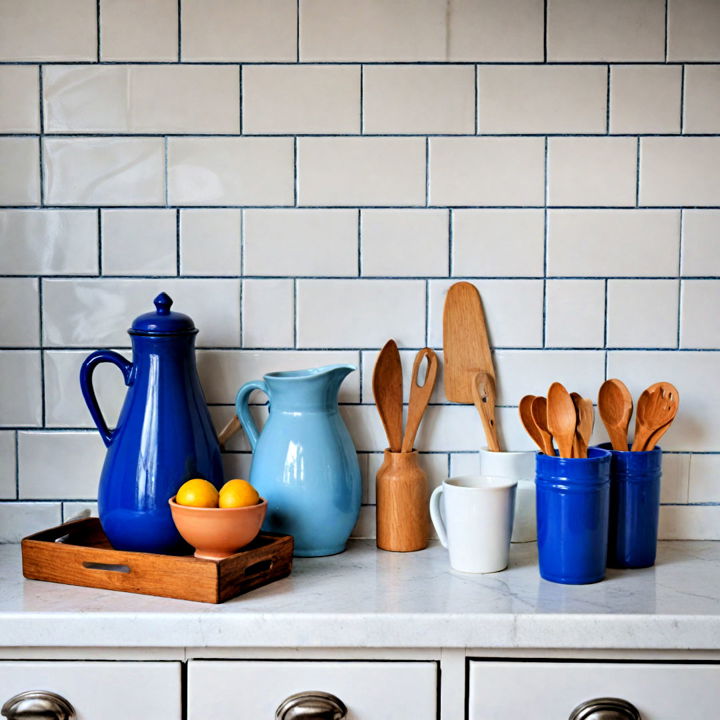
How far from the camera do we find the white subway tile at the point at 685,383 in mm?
1495

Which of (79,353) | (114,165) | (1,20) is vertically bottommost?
(79,353)

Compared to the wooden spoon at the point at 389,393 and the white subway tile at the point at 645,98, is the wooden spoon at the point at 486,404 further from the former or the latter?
the white subway tile at the point at 645,98

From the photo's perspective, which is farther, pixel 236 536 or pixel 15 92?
pixel 15 92

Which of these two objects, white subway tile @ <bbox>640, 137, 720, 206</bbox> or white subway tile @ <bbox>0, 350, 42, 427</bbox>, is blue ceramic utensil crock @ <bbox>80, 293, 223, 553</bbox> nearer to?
white subway tile @ <bbox>0, 350, 42, 427</bbox>

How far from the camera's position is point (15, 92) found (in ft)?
4.85

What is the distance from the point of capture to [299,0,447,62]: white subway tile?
1464 mm

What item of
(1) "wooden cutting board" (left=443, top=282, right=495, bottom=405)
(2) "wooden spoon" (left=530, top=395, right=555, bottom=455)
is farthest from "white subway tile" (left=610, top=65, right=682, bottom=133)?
(2) "wooden spoon" (left=530, top=395, right=555, bottom=455)

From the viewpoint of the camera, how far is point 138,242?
1497mm

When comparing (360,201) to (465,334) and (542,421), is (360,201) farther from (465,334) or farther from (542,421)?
(542,421)

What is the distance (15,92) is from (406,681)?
1097 millimetres

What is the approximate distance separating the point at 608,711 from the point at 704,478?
1.73ft

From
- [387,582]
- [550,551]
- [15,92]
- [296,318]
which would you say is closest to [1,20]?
[15,92]

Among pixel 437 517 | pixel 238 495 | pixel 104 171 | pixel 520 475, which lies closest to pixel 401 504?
pixel 437 517

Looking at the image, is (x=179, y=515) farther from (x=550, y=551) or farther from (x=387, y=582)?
(x=550, y=551)
